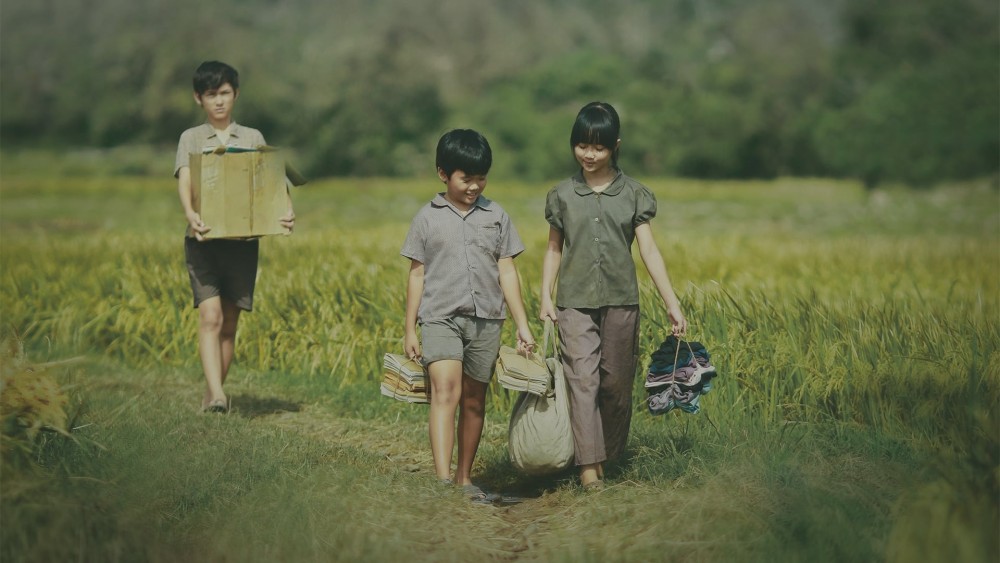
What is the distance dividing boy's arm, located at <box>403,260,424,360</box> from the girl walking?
51cm

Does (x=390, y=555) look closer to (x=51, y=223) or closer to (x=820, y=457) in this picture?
(x=820, y=457)

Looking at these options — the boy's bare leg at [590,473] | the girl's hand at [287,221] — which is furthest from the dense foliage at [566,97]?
the boy's bare leg at [590,473]

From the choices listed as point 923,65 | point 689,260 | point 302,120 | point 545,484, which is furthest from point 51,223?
point 923,65

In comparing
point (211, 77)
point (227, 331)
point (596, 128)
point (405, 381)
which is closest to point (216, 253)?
point (227, 331)

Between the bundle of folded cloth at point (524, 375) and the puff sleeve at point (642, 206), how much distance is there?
0.70m

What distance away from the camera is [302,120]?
4469cm

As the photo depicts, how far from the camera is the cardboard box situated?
5.57 m

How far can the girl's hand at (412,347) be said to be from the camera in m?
4.45

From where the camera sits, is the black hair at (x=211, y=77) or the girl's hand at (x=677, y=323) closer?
the girl's hand at (x=677, y=323)

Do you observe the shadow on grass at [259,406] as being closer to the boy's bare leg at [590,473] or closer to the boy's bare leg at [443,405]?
the boy's bare leg at [443,405]

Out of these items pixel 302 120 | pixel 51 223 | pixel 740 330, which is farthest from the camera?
pixel 302 120

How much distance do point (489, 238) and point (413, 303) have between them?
0.40 metres

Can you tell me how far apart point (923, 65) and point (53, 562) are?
49.3 metres

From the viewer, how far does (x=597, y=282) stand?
4445 mm
